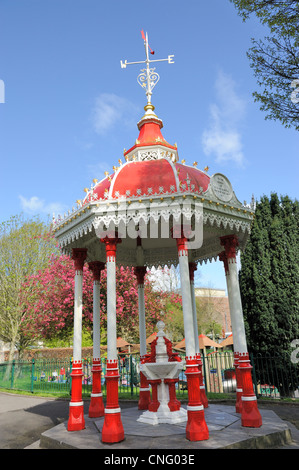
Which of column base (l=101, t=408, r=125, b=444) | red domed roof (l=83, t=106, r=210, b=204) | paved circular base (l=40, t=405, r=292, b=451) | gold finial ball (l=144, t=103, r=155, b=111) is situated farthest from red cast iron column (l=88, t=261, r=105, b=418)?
gold finial ball (l=144, t=103, r=155, b=111)

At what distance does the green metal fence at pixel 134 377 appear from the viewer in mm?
12703

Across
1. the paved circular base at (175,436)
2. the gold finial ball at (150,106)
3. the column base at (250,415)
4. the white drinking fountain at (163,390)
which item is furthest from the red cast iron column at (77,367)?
the gold finial ball at (150,106)

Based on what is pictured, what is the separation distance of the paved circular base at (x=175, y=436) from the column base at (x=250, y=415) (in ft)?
0.43

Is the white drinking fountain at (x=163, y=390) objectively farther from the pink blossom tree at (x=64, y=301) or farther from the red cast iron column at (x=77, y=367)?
the pink blossom tree at (x=64, y=301)

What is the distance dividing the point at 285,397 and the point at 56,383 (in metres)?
12.5

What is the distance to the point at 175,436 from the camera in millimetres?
6648

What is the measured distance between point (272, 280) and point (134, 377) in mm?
9595

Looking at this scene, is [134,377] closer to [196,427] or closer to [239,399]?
[239,399]

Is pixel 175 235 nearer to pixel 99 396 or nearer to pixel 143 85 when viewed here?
pixel 99 396

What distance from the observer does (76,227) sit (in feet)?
28.2

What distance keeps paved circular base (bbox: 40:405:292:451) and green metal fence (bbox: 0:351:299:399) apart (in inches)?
184

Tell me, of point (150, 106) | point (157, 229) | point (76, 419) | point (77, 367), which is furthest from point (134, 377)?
point (150, 106)

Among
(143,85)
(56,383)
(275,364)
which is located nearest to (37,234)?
(56,383)
